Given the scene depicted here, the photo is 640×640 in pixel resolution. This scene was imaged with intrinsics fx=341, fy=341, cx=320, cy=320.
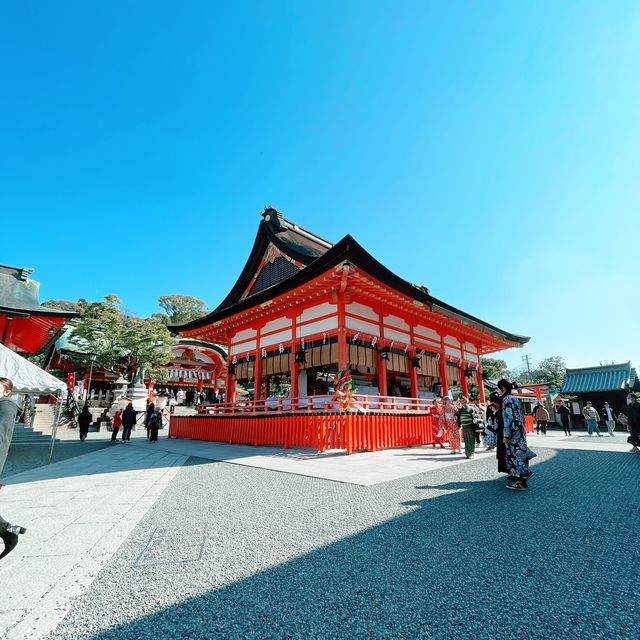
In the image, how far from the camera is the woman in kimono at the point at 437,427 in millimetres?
10383

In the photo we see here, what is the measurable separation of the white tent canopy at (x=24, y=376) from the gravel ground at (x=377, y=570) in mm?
6903

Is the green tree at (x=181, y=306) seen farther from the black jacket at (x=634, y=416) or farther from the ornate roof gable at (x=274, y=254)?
the black jacket at (x=634, y=416)

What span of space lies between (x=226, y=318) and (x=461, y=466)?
10.9 m

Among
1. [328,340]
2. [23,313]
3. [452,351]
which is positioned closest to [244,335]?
[328,340]

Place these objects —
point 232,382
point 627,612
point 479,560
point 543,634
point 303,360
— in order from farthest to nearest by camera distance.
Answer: point 232,382, point 303,360, point 479,560, point 627,612, point 543,634

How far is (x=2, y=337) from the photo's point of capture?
16.8 meters

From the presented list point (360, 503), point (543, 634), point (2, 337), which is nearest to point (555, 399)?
point (360, 503)

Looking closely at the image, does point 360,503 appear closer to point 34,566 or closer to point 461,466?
point 34,566

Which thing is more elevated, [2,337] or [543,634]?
[2,337]

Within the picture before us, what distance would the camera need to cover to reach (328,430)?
9219 mm

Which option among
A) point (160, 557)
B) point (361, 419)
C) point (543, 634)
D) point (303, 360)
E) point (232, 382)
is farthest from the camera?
point (232, 382)

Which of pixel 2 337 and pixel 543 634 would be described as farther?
pixel 2 337

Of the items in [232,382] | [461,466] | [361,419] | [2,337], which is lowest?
[461,466]

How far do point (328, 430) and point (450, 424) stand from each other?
343cm
